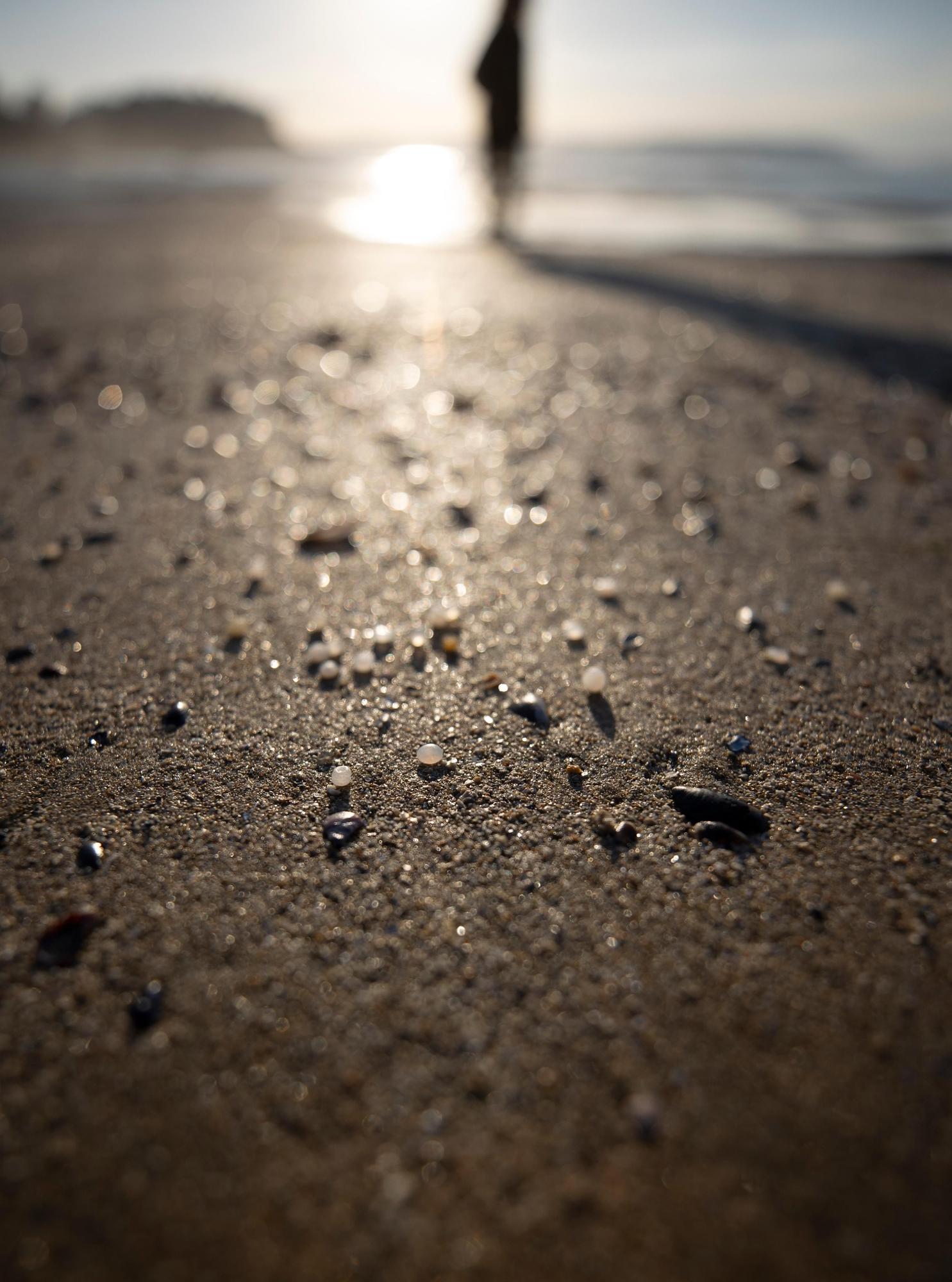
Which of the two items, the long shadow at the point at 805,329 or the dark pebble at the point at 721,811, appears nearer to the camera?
the dark pebble at the point at 721,811

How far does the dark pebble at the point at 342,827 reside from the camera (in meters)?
1.47

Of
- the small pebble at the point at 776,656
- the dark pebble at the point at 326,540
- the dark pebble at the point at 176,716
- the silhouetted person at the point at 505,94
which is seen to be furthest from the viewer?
the silhouetted person at the point at 505,94

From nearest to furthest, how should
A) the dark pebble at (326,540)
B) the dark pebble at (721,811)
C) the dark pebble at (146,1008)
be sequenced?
the dark pebble at (146,1008) → the dark pebble at (721,811) → the dark pebble at (326,540)

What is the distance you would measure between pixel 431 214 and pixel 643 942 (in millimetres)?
11758

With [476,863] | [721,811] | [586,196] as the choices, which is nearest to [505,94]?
[586,196]

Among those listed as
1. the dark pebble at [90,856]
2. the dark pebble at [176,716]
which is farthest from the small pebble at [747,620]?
the dark pebble at [90,856]

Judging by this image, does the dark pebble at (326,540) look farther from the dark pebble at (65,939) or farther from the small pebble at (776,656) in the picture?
the dark pebble at (65,939)

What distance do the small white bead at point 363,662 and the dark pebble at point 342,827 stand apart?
1.63 feet

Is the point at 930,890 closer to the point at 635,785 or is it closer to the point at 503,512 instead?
the point at 635,785

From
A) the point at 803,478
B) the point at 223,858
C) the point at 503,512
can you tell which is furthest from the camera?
the point at 803,478

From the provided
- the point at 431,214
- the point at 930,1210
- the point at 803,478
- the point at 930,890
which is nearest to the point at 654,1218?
the point at 930,1210

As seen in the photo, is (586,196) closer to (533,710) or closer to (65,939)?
(533,710)

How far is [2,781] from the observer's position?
5.27 feet

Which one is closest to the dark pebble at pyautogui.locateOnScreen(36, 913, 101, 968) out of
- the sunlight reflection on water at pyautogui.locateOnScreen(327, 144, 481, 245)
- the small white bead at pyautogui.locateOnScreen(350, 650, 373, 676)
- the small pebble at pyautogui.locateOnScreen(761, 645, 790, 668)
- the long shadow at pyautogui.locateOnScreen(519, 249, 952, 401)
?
the small white bead at pyautogui.locateOnScreen(350, 650, 373, 676)
